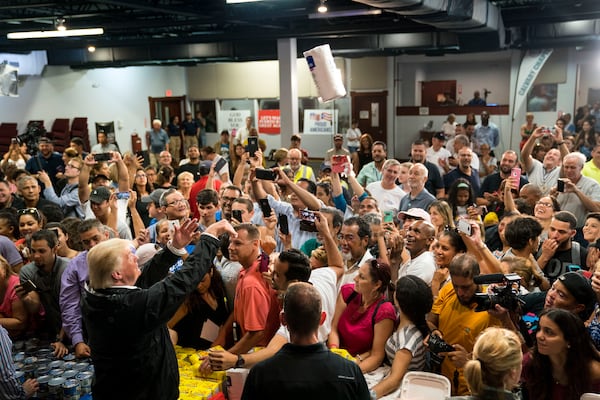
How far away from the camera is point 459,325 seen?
3.00 m

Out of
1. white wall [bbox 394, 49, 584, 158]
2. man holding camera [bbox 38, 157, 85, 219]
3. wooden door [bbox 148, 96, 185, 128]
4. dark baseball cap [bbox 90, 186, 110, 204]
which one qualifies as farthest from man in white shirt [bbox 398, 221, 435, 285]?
wooden door [bbox 148, 96, 185, 128]

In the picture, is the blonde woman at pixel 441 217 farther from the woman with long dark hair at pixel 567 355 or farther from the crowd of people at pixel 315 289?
the woman with long dark hair at pixel 567 355

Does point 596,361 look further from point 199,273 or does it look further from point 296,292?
point 199,273

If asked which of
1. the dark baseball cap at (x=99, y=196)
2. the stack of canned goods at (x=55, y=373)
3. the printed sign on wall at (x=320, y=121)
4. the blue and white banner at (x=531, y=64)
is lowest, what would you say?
the stack of canned goods at (x=55, y=373)

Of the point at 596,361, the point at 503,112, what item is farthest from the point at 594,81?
the point at 596,361

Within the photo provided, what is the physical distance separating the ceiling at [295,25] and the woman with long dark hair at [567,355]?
420cm

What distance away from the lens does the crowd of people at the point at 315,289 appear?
235 cm

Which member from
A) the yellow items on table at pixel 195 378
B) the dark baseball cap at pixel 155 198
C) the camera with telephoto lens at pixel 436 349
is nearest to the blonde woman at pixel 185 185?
the dark baseball cap at pixel 155 198

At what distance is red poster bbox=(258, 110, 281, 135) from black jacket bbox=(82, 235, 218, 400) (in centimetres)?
1358

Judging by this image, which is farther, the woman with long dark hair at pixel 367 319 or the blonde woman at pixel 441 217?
the blonde woman at pixel 441 217

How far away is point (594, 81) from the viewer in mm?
14930

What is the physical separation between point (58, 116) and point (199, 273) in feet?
46.8

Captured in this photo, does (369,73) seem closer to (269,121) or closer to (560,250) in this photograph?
(269,121)

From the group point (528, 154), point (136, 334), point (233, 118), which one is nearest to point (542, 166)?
point (528, 154)
